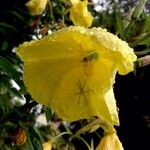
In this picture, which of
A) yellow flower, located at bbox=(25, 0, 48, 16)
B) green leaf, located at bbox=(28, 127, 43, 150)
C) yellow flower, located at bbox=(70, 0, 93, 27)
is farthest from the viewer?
yellow flower, located at bbox=(70, 0, 93, 27)

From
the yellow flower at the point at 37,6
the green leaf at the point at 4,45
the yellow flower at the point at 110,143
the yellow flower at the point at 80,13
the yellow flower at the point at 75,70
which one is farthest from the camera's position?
the green leaf at the point at 4,45

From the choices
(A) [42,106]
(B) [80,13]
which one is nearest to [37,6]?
(B) [80,13]

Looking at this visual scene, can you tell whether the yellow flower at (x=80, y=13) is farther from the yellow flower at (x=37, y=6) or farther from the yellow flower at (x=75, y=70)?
the yellow flower at (x=75, y=70)

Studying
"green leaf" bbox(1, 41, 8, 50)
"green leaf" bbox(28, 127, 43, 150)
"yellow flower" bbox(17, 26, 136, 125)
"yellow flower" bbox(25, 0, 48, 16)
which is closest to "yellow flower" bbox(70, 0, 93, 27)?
"yellow flower" bbox(25, 0, 48, 16)

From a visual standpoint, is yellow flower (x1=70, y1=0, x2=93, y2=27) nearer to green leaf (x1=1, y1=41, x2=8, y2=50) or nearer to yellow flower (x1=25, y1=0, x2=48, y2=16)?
yellow flower (x1=25, y1=0, x2=48, y2=16)

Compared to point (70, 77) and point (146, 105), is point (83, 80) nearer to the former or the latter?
point (70, 77)


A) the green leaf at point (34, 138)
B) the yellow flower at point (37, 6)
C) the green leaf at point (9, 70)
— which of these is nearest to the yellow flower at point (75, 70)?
the green leaf at point (9, 70)

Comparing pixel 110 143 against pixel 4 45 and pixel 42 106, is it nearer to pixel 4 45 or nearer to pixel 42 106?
pixel 42 106

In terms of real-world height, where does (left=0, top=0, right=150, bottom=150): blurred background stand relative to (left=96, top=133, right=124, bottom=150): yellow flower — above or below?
above
